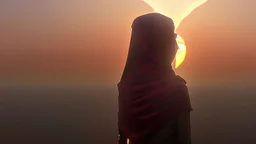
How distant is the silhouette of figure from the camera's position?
0.76 m

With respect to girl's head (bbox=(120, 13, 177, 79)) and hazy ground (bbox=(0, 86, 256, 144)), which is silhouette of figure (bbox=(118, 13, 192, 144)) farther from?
hazy ground (bbox=(0, 86, 256, 144))

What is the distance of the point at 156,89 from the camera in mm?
771

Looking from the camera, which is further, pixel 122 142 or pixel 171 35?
pixel 122 142

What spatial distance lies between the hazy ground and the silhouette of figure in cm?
222

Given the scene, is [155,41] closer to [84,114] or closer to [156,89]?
[156,89]

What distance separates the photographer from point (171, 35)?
790 mm

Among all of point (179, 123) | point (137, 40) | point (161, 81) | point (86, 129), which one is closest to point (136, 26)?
point (137, 40)

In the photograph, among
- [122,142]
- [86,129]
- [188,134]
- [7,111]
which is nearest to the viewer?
[188,134]

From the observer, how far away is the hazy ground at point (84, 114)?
13.9 ft

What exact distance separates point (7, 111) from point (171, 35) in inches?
142

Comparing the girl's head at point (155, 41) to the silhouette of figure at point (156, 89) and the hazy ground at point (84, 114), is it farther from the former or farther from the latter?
the hazy ground at point (84, 114)

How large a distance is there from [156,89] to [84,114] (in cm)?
653

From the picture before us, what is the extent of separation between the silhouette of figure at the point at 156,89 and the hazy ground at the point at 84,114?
222 centimetres

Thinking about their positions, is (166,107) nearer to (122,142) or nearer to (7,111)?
(122,142)
